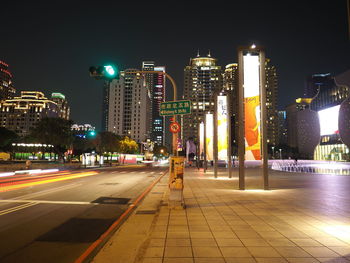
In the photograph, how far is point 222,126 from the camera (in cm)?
2956

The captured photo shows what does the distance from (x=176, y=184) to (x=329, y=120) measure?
7718 cm

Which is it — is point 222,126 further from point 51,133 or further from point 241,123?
point 51,133

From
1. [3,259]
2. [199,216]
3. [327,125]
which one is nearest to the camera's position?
[3,259]

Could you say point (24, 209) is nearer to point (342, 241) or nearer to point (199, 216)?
point (199, 216)

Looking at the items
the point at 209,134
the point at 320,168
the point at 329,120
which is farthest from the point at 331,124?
the point at 209,134

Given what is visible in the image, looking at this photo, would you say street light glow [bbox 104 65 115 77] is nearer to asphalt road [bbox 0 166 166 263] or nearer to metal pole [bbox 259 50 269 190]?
asphalt road [bbox 0 166 166 263]

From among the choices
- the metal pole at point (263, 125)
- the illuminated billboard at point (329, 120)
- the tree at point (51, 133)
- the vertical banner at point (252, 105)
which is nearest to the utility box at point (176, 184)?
the vertical banner at point (252, 105)

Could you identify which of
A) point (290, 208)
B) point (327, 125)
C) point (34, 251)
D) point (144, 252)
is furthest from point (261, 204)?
point (327, 125)

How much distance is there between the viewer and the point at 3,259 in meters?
6.09

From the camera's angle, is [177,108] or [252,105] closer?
[177,108]

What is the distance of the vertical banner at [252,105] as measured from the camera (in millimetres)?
18828

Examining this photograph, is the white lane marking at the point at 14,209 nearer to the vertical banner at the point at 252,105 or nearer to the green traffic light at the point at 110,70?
the green traffic light at the point at 110,70

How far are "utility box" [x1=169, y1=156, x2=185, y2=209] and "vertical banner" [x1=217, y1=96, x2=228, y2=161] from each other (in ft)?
58.1

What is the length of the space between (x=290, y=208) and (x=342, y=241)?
4791mm
